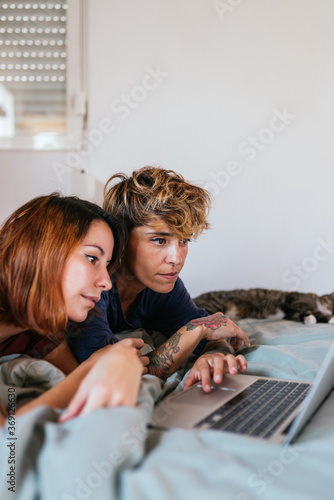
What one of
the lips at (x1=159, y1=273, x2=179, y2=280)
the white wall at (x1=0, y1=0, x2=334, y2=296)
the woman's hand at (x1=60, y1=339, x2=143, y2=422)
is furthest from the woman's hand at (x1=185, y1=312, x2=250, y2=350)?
the white wall at (x1=0, y1=0, x2=334, y2=296)

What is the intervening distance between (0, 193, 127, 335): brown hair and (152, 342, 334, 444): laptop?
29 centimetres

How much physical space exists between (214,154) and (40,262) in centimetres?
197

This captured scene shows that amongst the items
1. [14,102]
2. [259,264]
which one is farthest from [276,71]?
[14,102]

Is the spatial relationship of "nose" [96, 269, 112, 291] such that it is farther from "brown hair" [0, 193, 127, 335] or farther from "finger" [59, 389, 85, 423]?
"finger" [59, 389, 85, 423]

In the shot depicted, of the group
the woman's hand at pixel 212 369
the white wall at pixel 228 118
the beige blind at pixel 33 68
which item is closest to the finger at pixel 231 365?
the woman's hand at pixel 212 369

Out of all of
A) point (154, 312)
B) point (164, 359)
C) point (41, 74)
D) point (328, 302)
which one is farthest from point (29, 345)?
point (41, 74)

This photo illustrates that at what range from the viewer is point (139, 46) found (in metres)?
2.69

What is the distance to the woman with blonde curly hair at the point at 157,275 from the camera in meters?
1.16

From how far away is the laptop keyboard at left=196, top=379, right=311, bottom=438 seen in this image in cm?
65

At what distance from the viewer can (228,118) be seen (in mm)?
2699

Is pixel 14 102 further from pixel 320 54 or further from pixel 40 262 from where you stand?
pixel 40 262

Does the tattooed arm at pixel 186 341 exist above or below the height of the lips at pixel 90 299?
below

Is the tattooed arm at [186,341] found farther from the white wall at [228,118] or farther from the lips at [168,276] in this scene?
the white wall at [228,118]

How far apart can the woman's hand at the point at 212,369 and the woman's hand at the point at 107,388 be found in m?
0.28
